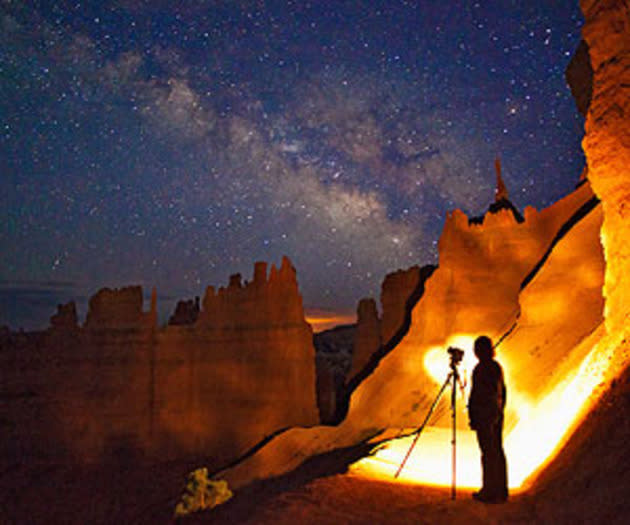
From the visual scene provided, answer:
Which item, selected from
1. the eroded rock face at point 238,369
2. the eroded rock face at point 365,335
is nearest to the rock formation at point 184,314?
the eroded rock face at point 238,369

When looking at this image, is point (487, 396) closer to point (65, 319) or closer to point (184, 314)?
point (65, 319)

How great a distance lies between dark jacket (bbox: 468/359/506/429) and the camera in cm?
612

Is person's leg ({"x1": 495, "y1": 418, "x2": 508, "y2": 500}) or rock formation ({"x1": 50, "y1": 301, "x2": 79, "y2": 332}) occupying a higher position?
rock formation ({"x1": 50, "y1": 301, "x2": 79, "y2": 332})

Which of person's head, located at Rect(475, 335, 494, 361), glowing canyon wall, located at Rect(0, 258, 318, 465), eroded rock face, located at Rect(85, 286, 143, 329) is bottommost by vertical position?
glowing canyon wall, located at Rect(0, 258, 318, 465)

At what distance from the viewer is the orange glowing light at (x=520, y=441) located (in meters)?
6.60

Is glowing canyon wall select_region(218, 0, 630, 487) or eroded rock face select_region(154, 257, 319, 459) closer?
glowing canyon wall select_region(218, 0, 630, 487)

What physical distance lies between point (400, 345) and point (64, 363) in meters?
16.9

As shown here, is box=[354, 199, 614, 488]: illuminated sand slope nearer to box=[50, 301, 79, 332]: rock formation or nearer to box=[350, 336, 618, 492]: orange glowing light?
box=[350, 336, 618, 492]: orange glowing light

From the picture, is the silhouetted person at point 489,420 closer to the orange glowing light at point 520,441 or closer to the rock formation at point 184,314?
the orange glowing light at point 520,441

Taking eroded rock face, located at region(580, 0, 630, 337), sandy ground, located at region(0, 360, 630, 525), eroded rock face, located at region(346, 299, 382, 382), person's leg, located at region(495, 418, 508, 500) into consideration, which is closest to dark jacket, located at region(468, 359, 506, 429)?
person's leg, located at region(495, 418, 508, 500)

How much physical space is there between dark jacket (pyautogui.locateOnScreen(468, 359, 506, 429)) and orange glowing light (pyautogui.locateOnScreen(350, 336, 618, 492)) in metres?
1.04

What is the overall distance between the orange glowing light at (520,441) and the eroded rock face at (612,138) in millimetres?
822

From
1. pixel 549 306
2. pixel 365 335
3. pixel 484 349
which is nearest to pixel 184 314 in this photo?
pixel 365 335

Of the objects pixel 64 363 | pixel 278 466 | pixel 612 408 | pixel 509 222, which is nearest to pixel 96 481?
pixel 64 363
